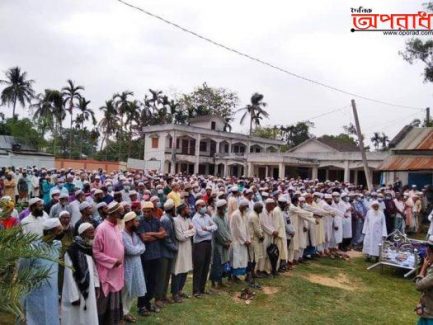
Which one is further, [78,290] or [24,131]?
[24,131]

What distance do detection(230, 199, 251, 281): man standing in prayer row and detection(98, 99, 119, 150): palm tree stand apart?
120 feet

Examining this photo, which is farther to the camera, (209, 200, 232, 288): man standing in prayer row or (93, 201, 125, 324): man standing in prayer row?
(209, 200, 232, 288): man standing in prayer row

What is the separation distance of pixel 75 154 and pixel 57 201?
136 ft

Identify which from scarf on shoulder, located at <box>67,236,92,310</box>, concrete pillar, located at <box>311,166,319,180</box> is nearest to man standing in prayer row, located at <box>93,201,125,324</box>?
scarf on shoulder, located at <box>67,236,92,310</box>

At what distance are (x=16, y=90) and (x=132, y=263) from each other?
139 feet

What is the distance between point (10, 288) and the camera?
8.92 feet

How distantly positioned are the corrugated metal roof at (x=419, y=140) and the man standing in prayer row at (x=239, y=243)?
403 inches

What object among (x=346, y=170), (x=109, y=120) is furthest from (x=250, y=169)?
(x=109, y=120)

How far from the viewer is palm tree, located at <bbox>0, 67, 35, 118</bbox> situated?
42000 mm

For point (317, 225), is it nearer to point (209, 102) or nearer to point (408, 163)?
point (408, 163)

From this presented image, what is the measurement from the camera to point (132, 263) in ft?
18.2

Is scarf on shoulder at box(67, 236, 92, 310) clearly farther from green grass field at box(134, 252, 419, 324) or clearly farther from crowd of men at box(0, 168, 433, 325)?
green grass field at box(134, 252, 419, 324)

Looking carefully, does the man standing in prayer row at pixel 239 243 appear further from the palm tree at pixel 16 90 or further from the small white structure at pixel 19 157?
the palm tree at pixel 16 90

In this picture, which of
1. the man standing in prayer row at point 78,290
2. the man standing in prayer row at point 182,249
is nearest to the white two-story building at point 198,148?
the man standing in prayer row at point 182,249
